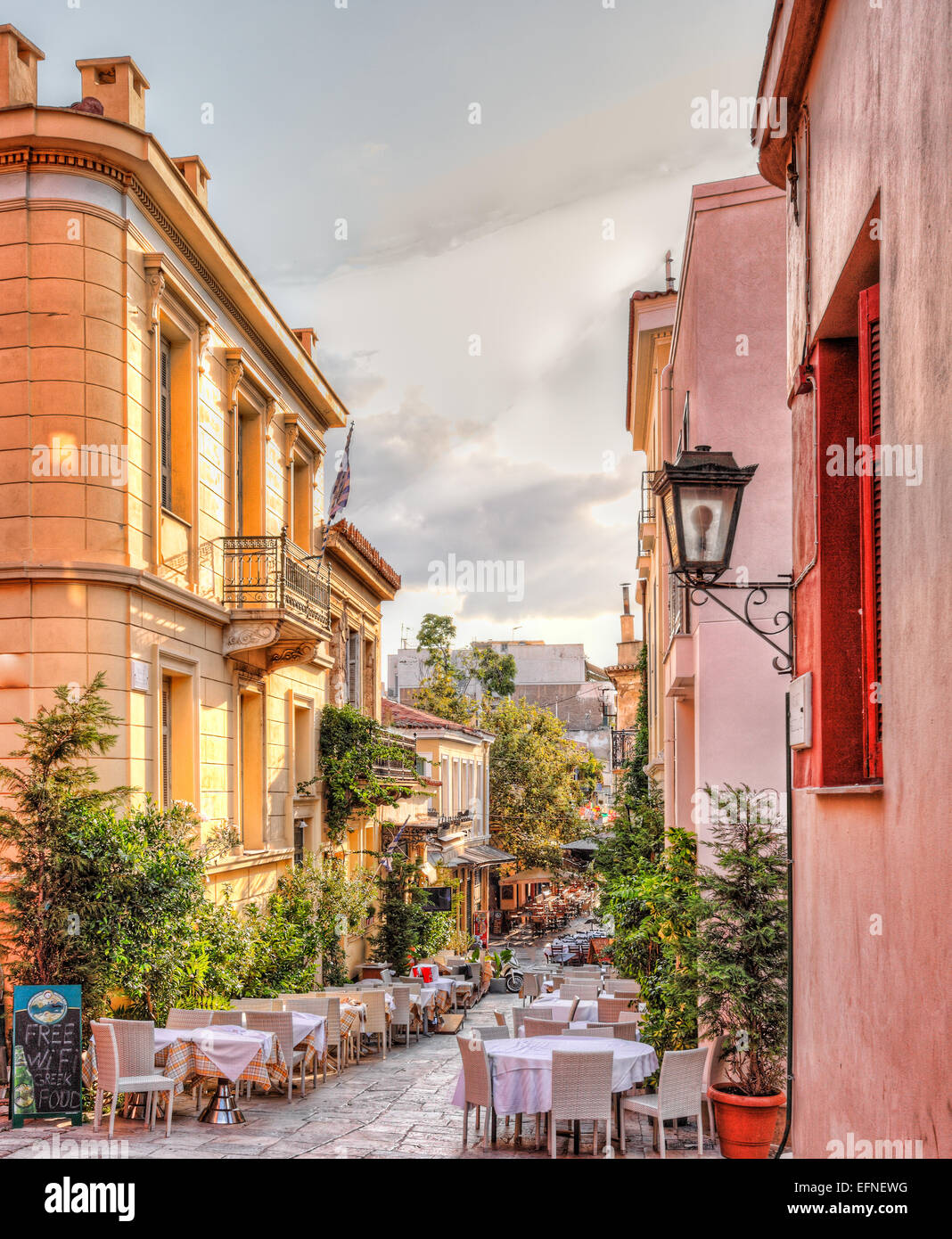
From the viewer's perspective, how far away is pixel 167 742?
1437 centimetres

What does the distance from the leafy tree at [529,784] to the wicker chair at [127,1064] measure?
122ft

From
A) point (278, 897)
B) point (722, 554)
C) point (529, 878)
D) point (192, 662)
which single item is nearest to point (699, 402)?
point (722, 554)

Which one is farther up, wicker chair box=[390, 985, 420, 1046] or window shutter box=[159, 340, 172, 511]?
window shutter box=[159, 340, 172, 511]

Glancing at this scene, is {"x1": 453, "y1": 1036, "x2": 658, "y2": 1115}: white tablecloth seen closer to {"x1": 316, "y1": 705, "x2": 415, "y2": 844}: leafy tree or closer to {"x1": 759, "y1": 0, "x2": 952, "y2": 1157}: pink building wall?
{"x1": 759, "y1": 0, "x2": 952, "y2": 1157}: pink building wall

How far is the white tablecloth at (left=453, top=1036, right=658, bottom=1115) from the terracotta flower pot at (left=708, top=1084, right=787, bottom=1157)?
3.39 feet

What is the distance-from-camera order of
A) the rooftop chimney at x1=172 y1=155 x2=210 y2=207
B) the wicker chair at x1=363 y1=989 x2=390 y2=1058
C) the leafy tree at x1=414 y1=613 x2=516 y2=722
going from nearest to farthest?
1. the rooftop chimney at x1=172 y1=155 x2=210 y2=207
2. the wicker chair at x1=363 y1=989 x2=390 y2=1058
3. the leafy tree at x1=414 y1=613 x2=516 y2=722

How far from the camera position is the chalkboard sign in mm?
9219

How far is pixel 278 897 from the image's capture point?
58.4 feet

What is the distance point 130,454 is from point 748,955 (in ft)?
26.9

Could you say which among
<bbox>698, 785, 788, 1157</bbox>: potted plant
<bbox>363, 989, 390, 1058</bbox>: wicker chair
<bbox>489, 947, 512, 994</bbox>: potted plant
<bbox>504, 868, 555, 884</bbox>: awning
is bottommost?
<bbox>504, 868, 555, 884</bbox>: awning

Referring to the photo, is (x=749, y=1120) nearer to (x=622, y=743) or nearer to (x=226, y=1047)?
(x=226, y=1047)

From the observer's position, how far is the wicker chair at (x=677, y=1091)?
367 inches

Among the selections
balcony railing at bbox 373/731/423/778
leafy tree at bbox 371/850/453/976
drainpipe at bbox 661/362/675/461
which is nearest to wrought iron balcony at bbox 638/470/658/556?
drainpipe at bbox 661/362/675/461

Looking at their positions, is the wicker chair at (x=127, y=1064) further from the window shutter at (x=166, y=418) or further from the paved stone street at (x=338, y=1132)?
the window shutter at (x=166, y=418)
